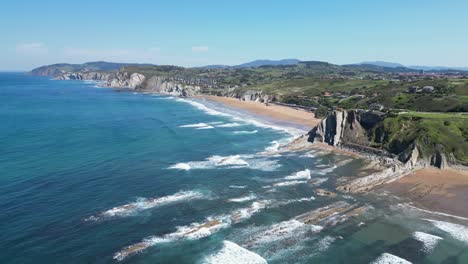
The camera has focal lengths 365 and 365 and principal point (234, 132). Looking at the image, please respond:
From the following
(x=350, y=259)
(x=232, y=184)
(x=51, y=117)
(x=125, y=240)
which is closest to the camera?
(x=350, y=259)

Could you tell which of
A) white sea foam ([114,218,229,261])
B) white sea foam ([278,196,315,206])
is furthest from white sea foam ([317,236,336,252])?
white sea foam ([114,218,229,261])

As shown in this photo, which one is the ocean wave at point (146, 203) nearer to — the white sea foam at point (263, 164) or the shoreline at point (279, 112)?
the white sea foam at point (263, 164)

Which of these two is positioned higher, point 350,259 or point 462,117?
point 462,117

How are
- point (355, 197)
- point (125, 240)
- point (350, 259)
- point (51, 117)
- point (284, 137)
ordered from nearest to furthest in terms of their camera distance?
1. point (350, 259)
2. point (125, 240)
3. point (355, 197)
4. point (284, 137)
5. point (51, 117)

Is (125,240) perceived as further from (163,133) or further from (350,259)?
(163,133)

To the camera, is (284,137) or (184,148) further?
(284,137)

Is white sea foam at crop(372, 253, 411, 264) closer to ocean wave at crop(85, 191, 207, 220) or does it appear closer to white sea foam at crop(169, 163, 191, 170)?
ocean wave at crop(85, 191, 207, 220)

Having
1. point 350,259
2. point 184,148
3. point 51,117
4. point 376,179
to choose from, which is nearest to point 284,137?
point 184,148

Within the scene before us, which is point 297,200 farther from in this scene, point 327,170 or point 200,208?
point 327,170
